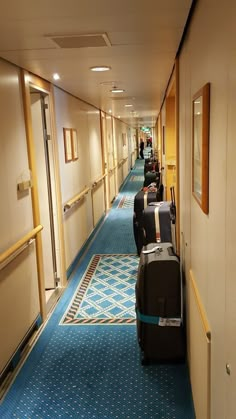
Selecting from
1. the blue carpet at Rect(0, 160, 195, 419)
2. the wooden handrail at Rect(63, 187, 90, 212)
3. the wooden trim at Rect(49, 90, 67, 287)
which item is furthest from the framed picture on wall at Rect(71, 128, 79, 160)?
the blue carpet at Rect(0, 160, 195, 419)

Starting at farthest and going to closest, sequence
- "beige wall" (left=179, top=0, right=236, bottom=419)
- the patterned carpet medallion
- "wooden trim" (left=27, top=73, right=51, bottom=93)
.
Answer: the patterned carpet medallion, "wooden trim" (left=27, top=73, right=51, bottom=93), "beige wall" (left=179, top=0, right=236, bottom=419)

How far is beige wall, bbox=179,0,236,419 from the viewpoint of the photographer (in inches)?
46.8

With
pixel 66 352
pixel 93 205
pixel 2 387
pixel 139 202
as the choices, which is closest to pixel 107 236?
pixel 93 205

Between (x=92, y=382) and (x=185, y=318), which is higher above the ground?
(x=185, y=318)

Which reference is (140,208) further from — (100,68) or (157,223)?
(100,68)

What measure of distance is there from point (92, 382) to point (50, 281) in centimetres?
185

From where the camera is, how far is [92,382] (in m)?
2.77

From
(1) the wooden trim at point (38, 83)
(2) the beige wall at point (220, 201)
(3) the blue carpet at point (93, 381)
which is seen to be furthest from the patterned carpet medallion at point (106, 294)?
(1) the wooden trim at point (38, 83)

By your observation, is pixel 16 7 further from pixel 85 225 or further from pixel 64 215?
pixel 85 225

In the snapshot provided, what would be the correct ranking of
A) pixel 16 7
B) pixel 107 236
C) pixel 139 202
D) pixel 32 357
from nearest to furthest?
pixel 16 7 → pixel 32 357 → pixel 139 202 → pixel 107 236

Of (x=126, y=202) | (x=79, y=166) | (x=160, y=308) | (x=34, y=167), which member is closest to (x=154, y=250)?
(x=160, y=308)

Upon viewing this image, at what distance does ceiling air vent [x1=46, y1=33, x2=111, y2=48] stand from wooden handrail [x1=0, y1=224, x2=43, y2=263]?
147 centimetres

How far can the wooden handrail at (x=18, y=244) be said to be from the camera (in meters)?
2.68

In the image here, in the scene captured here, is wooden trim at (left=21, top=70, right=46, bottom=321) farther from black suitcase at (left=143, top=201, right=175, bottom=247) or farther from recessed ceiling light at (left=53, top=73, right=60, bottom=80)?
black suitcase at (left=143, top=201, right=175, bottom=247)
